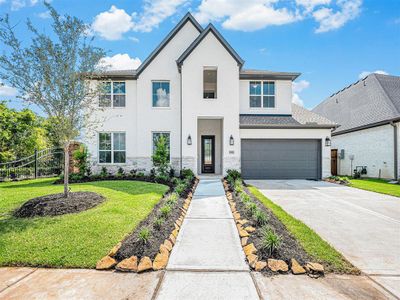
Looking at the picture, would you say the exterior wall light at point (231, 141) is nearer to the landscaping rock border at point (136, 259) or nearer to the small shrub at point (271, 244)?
the landscaping rock border at point (136, 259)

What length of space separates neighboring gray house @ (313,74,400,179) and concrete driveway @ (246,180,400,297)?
22.6 ft

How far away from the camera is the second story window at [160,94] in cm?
1378

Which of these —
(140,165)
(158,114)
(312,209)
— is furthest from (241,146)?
(312,209)

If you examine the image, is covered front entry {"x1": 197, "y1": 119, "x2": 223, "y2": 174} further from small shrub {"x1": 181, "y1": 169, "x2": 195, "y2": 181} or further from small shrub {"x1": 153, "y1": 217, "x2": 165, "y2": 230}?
small shrub {"x1": 153, "y1": 217, "x2": 165, "y2": 230}

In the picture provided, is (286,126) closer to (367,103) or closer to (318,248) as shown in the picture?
(367,103)

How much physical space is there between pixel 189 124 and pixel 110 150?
5058 millimetres

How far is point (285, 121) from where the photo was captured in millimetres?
13797

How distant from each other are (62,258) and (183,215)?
2.94 m

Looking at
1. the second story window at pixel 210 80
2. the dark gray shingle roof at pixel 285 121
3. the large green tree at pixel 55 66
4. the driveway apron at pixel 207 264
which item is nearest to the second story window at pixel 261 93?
the dark gray shingle roof at pixel 285 121

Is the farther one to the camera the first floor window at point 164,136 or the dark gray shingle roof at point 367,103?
the dark gray shingle roof at point 367,103

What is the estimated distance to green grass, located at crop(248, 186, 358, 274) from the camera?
3.45 meters

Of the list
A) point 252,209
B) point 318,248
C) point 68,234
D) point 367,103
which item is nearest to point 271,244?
point 318,248

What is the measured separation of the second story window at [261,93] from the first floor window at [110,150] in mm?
8298

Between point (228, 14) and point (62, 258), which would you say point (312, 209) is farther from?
point (228, 14)
